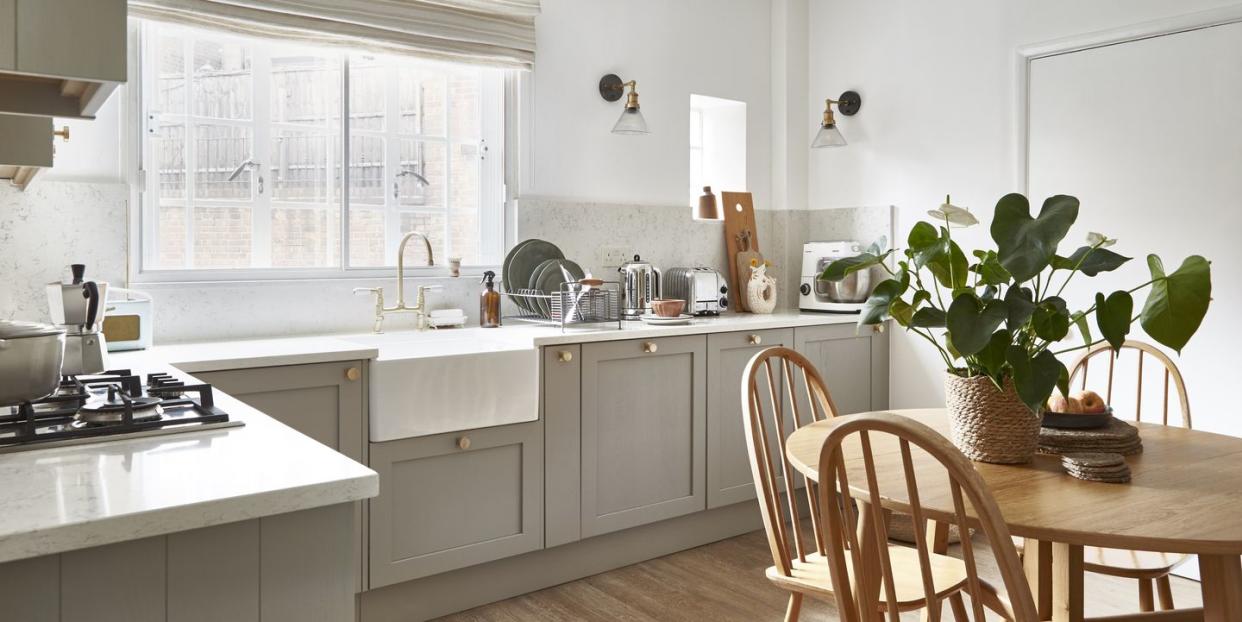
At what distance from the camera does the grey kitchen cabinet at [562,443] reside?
3053mm

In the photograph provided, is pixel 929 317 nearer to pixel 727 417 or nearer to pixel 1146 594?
pixel 1146 594

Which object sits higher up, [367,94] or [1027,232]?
[367,94]

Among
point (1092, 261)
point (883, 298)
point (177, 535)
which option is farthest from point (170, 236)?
point (1092, 261)

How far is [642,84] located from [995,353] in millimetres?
2681

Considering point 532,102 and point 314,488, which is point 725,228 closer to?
point 532,102

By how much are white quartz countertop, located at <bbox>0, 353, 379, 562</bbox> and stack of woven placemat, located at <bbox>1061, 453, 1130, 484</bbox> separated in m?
1.28

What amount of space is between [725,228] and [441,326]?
1.62 meters

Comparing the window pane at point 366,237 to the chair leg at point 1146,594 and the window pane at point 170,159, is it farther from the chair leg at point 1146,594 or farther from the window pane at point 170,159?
the chair leg at point 1146,594

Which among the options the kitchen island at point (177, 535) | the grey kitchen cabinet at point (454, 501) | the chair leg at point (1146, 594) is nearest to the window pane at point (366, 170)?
the grey kitchen cabinet at point (454, 501)

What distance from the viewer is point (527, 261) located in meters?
3.60

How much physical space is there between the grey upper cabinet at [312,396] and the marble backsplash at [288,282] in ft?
2.02

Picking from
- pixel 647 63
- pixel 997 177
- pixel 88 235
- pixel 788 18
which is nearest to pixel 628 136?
pixel 647 63

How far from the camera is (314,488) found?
1094mm

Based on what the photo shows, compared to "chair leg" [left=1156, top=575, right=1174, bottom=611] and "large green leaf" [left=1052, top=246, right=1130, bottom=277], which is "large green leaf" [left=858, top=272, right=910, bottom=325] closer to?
"large green leaf" [left=1052, top=246, right=1130, bottom=277]
